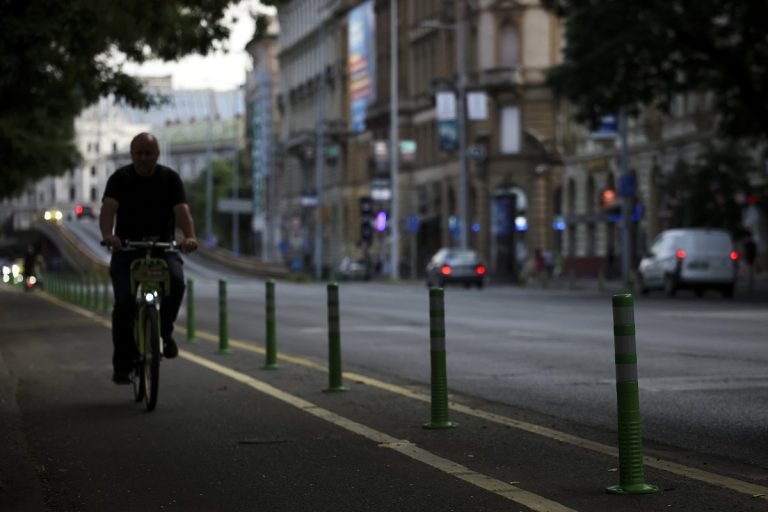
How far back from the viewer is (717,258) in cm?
4244

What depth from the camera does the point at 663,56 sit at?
128ft

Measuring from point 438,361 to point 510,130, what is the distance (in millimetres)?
72663

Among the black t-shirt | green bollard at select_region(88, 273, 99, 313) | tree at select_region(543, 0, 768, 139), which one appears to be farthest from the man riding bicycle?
tree at select_region(543, 0, 768, 139)

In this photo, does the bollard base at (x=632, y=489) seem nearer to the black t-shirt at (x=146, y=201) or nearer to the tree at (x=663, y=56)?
the black t-shirt at (x=146, y=201)

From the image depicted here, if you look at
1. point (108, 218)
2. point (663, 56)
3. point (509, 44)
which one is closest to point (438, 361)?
point (108, 218)

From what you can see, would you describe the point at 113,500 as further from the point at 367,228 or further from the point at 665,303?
the point at 367,228

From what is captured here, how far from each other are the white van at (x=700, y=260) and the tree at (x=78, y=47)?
14617mm

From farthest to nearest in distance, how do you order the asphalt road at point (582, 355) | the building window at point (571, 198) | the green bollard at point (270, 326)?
the building window at point (571, 198) < the green bollard at point (270, 326) < the asphalt road at point (582, 355)

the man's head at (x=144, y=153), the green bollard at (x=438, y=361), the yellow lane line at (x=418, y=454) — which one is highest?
the man's head at (x=144, y=153)

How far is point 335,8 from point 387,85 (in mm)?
15384

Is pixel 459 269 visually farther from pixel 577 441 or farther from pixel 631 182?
pixel 577 441

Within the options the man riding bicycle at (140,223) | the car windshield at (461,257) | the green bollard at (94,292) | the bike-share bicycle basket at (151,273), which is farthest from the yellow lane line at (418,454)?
the car windshield at (461,257)

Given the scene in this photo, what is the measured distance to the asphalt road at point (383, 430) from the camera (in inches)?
324

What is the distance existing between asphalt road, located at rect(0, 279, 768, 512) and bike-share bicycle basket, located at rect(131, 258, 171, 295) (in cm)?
92
